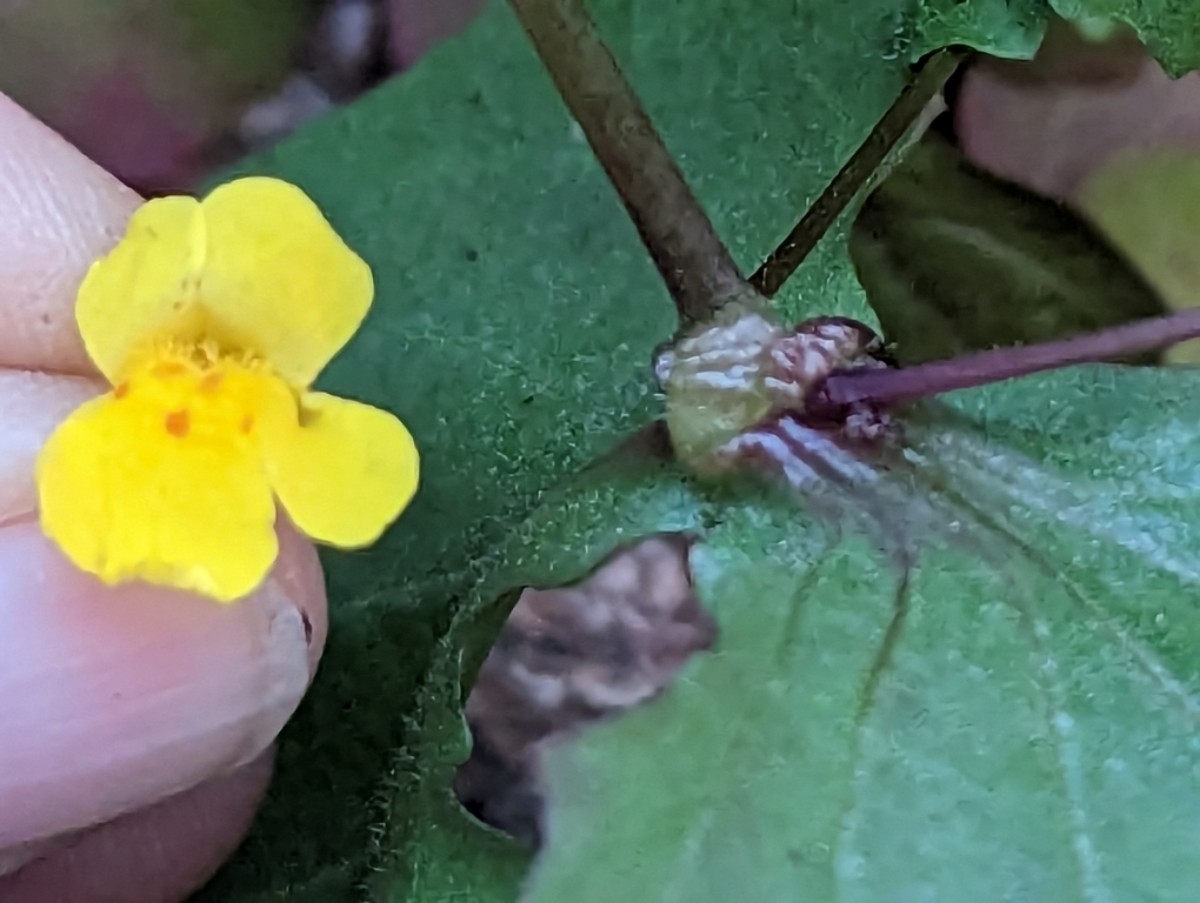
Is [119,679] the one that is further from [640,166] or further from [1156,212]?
[1156,212]

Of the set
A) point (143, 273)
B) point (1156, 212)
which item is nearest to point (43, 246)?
point (143, 273)

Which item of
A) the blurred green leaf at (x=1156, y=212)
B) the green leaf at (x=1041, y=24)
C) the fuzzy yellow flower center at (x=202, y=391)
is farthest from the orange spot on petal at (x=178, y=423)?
the blurred green leaf at (x=1156, y=212)

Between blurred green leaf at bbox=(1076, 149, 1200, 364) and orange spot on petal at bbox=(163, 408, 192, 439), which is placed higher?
orange spot on petal at bbox=(163, 408, 192, 439)

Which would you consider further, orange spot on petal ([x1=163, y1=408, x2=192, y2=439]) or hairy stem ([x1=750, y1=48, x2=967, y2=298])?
hairy stem ([x1=750, y1=48, x2=967, y2=298])

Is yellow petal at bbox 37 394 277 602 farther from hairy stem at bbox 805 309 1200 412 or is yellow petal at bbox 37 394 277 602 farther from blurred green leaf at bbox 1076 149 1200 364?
blurred green leaf at bbox 1076 149 1200 364

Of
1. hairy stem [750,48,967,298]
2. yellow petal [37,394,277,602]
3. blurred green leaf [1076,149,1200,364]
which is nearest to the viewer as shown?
yellow petal [37,394,277,602]

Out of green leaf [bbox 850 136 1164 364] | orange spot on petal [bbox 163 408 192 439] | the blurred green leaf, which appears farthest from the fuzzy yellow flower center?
the blurred green leaf

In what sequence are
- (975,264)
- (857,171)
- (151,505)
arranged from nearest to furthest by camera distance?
1. (151,505)
2. (857,171)
3. (975,264)
